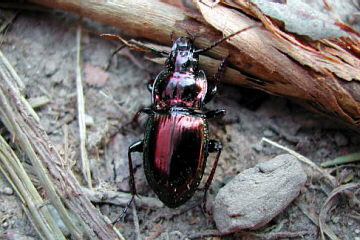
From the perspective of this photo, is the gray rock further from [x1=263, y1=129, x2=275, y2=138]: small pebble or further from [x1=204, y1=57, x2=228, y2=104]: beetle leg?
[x1=204, y1=57, x2=228, y2=104]: beetle leg

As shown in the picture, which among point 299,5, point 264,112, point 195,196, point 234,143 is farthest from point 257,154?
point 299,5

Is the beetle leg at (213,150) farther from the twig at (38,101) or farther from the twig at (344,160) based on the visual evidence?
the twig at (38,101)

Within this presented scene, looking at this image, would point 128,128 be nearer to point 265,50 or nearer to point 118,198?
point 118,198

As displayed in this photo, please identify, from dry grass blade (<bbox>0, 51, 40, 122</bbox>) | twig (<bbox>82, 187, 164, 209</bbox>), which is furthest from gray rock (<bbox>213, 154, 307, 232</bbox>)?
dry grass blade (<bbox>0, 51, 40, 122</bbox>)

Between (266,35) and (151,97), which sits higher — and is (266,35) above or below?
above

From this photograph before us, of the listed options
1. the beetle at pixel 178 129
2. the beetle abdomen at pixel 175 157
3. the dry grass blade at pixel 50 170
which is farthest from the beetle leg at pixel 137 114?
the dry grass blade at pixel 50 170

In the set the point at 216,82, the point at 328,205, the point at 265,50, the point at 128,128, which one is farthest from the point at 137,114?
the point at 328,205

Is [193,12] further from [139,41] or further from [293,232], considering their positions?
[293,232]
